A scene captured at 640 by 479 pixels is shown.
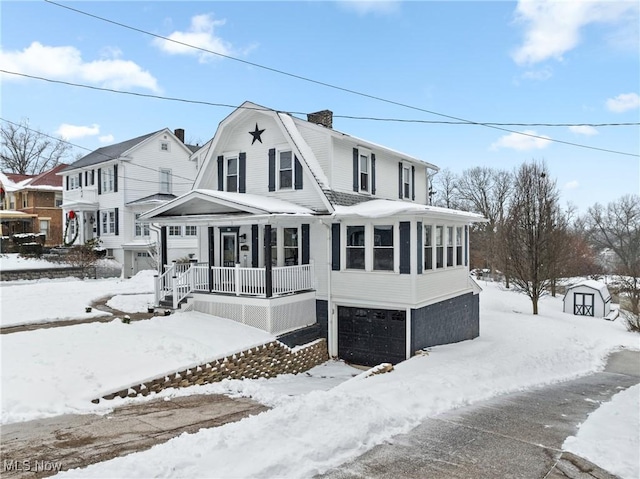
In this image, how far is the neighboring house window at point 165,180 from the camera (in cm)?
3133

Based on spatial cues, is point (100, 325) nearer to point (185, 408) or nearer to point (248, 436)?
point (185, 408)

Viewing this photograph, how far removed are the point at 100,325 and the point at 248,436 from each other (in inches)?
279

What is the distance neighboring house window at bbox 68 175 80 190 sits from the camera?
32.9 metres

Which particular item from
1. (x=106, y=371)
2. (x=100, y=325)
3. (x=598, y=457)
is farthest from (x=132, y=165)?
(x=598, y=457)

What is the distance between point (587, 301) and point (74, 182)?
38667 millimetres

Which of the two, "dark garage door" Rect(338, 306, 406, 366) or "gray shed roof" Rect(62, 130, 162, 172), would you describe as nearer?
"dark garage door" Rect(338, 306, 406, 366)

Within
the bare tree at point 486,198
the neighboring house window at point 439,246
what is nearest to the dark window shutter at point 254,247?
the neighboring house window at point 439,246

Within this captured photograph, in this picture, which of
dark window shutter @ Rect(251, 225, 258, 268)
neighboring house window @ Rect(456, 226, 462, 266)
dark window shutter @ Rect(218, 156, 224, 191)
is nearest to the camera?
dark window shutter @ Rect(251, 225, 258, 268)

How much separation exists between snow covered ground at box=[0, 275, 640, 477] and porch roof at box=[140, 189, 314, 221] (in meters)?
3.40

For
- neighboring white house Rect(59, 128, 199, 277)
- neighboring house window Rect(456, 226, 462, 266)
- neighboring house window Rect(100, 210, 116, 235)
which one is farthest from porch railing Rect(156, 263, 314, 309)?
neighboring house window Rect(100, 210, 116, 235)

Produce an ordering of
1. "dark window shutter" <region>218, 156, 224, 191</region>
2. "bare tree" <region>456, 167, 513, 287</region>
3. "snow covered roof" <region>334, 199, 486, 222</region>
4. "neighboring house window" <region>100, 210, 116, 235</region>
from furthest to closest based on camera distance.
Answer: "bare tree" <region>456, 167, 513, 287</region> < "neighboring house window" <region>100, 210, 116, 235</region> < "dark window shutter" <region>218, 156, 224, 191</region> < "snow covered roof" <region>334, 199, 486, 222</region>

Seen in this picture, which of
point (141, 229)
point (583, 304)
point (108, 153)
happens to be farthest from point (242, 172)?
point (583, 304)

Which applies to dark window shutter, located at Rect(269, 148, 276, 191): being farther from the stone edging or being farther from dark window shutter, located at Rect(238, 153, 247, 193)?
the stone edging

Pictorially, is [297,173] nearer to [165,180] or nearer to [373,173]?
[373,173]
